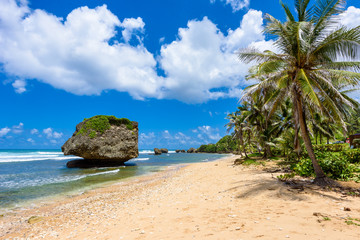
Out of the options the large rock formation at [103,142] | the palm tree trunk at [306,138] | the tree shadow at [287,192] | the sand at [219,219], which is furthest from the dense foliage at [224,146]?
the sand at [219,219]

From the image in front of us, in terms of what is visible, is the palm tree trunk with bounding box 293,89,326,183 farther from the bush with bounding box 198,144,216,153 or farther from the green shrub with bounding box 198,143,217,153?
the bush with bounding box 198,144,216,153

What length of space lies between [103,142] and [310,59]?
93.0ft

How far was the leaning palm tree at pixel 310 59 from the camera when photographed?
26.6ft

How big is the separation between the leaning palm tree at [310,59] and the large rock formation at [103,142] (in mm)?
25538

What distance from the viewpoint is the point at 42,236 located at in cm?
602

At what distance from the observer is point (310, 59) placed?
9.00 metres

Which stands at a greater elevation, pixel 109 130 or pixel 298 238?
pixel 109 130

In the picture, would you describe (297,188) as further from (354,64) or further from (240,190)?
(354,64)

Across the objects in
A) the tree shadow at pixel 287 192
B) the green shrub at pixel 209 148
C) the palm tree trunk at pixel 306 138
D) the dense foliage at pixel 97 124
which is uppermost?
the dense foliage at pixel 97 124

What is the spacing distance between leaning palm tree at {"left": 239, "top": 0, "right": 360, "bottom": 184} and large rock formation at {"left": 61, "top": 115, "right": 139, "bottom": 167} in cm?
2554

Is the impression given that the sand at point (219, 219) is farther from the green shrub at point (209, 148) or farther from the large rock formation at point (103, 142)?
the green shrub at point (209, 148)

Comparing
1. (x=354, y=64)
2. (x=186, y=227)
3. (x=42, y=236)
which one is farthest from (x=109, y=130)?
(x=354, y=64)

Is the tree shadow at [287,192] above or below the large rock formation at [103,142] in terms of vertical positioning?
below

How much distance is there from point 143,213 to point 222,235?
3879 mm
